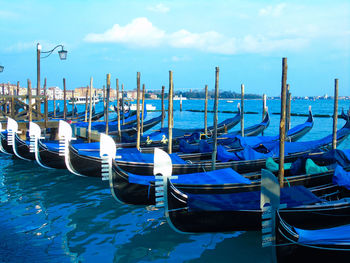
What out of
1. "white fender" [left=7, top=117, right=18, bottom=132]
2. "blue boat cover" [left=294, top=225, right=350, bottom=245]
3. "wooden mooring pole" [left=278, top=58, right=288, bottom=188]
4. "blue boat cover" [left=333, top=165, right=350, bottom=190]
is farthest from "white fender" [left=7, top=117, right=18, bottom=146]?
"blue boat cover" [left=294, top=225, right=350, bottom=245]

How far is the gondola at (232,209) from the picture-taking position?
13.6 ft

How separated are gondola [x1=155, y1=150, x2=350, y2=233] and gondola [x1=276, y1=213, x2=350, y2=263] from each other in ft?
2.56

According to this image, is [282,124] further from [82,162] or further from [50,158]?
[50,158]

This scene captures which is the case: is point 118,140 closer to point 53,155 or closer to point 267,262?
point 53,155

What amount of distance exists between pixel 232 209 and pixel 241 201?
190 mm

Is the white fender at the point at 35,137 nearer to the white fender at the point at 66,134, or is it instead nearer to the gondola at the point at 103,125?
the white fender at the point at 66,134

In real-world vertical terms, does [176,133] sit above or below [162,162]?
below

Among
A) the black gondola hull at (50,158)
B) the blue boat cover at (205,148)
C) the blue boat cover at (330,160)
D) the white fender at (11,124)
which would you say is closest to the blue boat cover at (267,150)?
the blue boat cover at (205,148)

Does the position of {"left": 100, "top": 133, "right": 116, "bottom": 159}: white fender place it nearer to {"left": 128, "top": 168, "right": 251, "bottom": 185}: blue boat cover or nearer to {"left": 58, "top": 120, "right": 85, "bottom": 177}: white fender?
{"left": 128, "top": 168, "right": 251, "bottom": 185}: blue boat cover

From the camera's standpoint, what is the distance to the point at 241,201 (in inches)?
171

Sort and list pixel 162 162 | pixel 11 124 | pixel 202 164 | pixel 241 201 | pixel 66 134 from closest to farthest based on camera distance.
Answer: pixel 162 162, pixel 241 201, pixel 66 134, pixel 202 164, pixel 11 124

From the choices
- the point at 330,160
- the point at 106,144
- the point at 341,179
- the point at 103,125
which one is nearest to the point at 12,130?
the point at 106,144

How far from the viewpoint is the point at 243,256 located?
429 centimetres

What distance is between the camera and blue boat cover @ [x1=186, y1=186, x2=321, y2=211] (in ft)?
13.8
